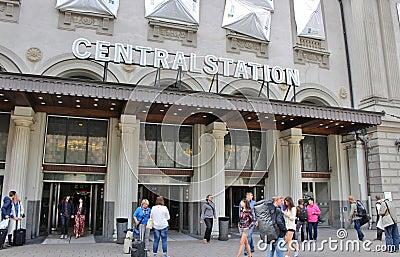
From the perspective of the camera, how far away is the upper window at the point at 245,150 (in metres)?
18.2

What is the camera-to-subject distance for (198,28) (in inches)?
718

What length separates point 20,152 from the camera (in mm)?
14000

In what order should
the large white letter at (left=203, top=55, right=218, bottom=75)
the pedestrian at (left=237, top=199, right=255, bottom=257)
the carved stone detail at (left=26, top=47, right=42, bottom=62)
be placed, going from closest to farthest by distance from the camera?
the pedestrian at (left=237, top=199, right=255, bottom=257)
the carved stone detail at (left=26, top=47, right=42, bottom=62)
the large white letter at (left=203, top=55, right=218, bottom=75)

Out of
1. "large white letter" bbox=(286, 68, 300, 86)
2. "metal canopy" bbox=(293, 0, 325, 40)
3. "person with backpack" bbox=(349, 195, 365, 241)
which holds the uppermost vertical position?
"metal canopy" bbox=(293, 0, 325, 40)

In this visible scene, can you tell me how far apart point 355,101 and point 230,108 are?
1035 centimetres

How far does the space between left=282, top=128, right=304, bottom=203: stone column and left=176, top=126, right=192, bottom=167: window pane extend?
16.7 ft

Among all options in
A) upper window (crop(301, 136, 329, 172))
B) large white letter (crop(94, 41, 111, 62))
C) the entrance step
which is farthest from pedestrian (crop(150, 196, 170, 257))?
upper window (crop(301, 136, 329, 172))

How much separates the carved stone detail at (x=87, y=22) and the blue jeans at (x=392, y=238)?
45.8 ft

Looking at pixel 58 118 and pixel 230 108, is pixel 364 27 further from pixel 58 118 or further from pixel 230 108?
pixel 58 118

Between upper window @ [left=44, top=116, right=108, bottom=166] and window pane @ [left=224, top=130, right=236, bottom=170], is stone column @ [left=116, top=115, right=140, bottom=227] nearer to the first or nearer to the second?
upper window @ [left=44, top=116, right=108, bottom=166]

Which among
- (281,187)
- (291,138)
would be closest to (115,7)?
(291,138)

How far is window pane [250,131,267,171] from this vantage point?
738 inches

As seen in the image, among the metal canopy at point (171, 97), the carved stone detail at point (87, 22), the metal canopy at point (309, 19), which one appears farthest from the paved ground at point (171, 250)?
the metal canopy at point (309, 19)

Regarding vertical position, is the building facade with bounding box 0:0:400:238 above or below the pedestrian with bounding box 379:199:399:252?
above
